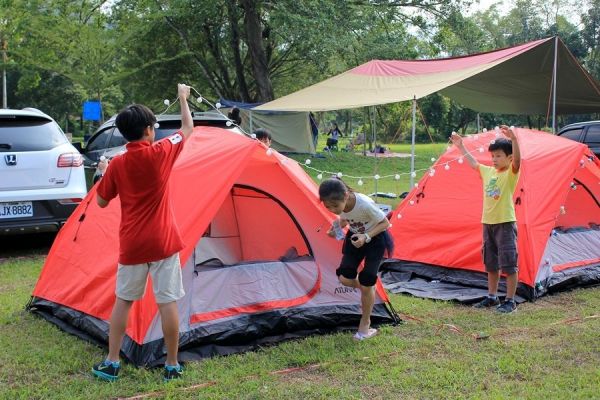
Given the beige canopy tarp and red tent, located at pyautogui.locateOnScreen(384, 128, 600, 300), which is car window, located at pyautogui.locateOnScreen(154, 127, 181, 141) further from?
red tent, located at pyautogui.locateOnScreen(384, 128, 600, 300)

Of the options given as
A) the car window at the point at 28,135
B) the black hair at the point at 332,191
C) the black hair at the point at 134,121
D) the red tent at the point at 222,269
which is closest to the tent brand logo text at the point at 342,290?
the red tent at the point at 222,269

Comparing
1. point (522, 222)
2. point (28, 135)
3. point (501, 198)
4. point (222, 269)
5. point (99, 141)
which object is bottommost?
point (222, 269)

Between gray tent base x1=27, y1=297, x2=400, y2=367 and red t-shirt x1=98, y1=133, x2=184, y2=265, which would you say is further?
gray tent base x1=27, y1=297, x2=400, y2=367

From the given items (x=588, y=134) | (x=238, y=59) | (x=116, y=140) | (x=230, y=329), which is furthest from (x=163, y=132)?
(x=238, y=59)

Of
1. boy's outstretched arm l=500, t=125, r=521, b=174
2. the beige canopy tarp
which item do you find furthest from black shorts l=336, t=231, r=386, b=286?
the beige canopy tarp

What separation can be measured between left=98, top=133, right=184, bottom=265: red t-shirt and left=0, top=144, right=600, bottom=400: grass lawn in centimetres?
73

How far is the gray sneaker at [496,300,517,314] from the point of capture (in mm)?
4855

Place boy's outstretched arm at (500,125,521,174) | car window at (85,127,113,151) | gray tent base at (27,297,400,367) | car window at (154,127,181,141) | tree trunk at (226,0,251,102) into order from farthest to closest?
tree trunk at (226,0,251,102) → car window at (85,127,113,151) → car window at (154,127,181,141) → boy's outstretched arm at (500,125,521,174) → gray tent base at (27,297,400,367)

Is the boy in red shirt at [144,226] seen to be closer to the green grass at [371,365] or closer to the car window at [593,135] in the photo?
the green grass at [371,365]

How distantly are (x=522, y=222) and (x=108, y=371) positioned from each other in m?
3.57

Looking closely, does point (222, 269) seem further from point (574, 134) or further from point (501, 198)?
point (574, 134)

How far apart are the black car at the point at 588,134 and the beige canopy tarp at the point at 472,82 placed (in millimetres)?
1125

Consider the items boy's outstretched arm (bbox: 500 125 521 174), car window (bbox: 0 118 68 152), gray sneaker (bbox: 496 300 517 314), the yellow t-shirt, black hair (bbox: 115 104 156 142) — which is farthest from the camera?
car window (bbox: 0 118 68 152)

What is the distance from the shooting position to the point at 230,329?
13.1 feet
